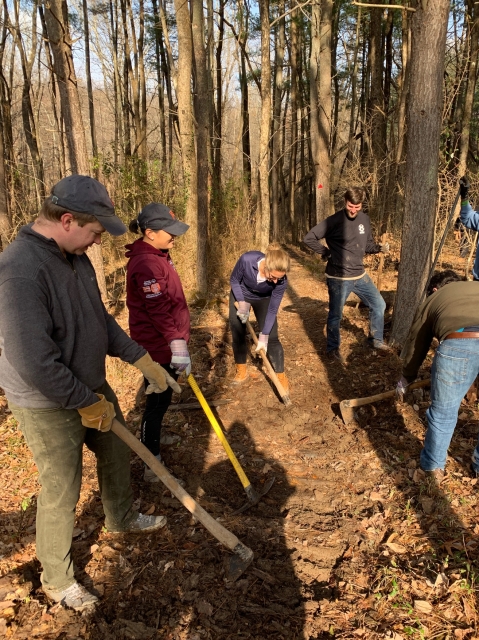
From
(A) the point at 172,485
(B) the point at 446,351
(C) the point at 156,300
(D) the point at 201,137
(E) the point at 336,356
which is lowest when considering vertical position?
(E) the point at 336,356

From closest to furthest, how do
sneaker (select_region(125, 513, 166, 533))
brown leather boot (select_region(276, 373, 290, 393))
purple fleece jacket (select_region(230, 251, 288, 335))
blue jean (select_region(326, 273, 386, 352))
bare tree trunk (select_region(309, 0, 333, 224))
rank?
sneaker (select_region(125, 513, 166, 533)) → purple fleece jacket (select_region(230, 251, 288, 335)) → brown leather boot (select_region(276, 373, 290, 393)) → blue jean (select_region(326, 273, 386, 352)) → bare tree trunk (select_region(309, 0, 333, 224))

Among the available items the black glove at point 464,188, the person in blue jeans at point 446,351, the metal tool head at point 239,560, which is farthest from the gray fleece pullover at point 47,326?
the black glove at point 464,188

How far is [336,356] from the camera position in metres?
5.72

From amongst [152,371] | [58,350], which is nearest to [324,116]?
[152,371]

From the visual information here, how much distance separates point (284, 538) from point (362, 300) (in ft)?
11.2

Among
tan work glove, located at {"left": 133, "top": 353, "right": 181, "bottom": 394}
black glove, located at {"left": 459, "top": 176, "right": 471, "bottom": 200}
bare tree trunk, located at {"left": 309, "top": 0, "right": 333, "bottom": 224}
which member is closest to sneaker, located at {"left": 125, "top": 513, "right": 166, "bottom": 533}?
tan work glove, located at {"left": 133, "top": 353, "right": 181, "bottom": 394}

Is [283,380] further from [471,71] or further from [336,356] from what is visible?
[471,71]

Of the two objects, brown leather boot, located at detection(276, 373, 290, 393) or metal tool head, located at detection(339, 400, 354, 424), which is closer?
metal tool head, located at detection(339, 400, 354, 424)

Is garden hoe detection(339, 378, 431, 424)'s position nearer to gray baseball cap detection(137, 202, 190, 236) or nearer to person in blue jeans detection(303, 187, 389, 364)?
person in blue jeans detection(303, 187, 389, 364)

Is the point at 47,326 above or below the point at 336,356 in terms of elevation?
above

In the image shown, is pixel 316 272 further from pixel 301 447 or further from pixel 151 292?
pixel 151 292

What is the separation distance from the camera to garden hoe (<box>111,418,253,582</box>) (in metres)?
2.41

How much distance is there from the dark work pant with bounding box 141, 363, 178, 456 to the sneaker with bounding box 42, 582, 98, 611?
1.21m

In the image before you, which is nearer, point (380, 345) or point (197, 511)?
point (197, 511)
